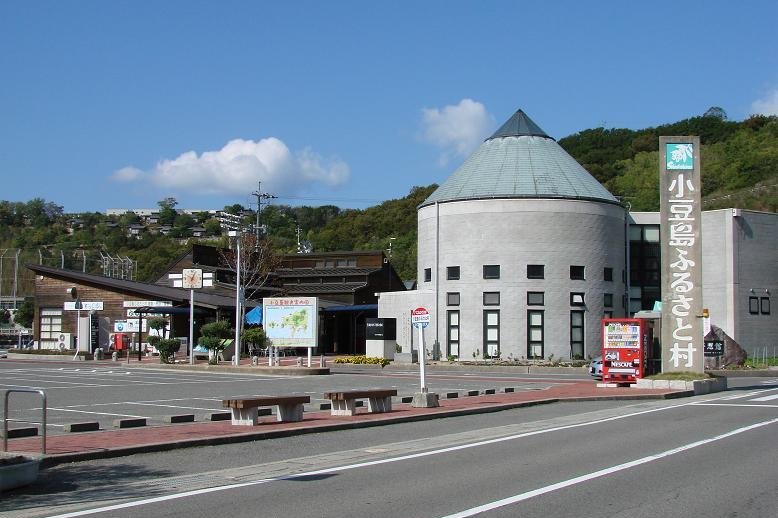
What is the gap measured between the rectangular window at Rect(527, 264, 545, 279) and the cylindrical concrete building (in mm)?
56

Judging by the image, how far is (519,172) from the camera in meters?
52.2

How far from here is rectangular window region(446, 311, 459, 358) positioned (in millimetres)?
50906

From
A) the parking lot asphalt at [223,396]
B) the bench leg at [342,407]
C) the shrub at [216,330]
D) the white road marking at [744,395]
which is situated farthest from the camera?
the shrub at [216,330]

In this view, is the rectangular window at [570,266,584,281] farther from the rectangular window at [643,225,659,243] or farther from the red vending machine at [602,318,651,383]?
the red vending machine at [602,318,651,383]

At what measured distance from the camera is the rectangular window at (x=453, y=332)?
50.9m

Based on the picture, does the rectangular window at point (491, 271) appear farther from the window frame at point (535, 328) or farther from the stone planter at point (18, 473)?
the stone planter at point (18, 473)

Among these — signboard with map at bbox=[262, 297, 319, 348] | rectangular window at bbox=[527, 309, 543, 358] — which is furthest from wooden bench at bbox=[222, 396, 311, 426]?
rectangular window at bbox=[527, 309, 543, 358]

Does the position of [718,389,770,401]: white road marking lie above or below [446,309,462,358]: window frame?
below

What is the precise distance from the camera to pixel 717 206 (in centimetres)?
9112

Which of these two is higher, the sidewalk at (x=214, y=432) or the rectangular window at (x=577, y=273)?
the rectangular window at (x=577, y=273)

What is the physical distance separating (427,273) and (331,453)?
38.2 meters

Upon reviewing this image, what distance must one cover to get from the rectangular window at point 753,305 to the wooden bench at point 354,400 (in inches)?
1474

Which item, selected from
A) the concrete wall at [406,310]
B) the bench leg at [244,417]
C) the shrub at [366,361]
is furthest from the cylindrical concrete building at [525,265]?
the bench leg at [244,417]

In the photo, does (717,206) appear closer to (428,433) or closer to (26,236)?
(428,433)
